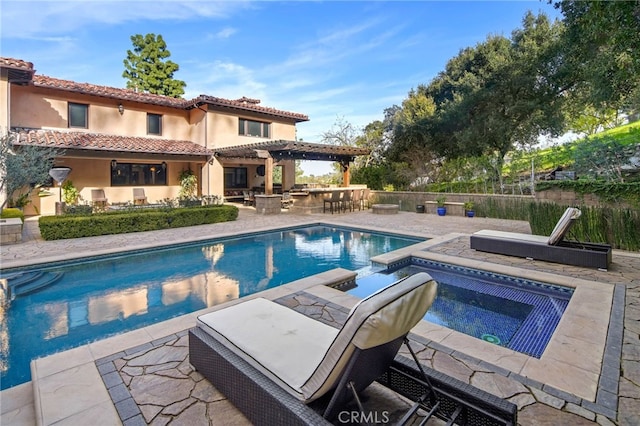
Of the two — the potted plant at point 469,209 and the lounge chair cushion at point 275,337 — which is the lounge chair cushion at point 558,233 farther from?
the potted plant at point 469,209

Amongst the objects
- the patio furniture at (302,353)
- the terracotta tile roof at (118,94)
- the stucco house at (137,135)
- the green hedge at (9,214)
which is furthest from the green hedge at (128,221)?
the patio furniture at (302,353)

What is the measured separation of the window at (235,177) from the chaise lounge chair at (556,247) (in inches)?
638

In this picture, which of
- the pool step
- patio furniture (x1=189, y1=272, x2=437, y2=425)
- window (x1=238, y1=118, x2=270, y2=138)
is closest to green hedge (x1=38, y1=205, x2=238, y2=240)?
the pool step

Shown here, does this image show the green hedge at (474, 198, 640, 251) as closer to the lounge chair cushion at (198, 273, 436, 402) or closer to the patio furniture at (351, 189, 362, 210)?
the lounge chair cushion at (198, 273, 436, 402)

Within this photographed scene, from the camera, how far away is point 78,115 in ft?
49.1

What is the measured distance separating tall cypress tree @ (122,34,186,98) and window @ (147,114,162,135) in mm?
11190

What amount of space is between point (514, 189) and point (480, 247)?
8.79 metres

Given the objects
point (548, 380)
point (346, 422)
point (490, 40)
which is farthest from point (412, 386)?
point (490, 40)

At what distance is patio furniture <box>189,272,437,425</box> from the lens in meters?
1.86

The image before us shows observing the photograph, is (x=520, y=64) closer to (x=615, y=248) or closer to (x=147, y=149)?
(x=615, y=248)

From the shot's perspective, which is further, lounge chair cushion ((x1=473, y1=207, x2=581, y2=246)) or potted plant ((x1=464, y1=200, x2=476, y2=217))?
potted plant ((x1=464, y1=200, x2=476, y2=217))

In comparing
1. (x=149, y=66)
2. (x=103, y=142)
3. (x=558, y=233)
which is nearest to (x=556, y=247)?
(x=558, y=233)

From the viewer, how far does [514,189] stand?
48.9 ft

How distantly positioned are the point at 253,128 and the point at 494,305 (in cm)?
1658
